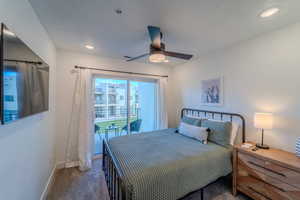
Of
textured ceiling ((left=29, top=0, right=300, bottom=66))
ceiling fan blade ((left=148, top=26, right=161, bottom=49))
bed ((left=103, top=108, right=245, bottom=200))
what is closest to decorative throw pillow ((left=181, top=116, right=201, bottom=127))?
bed ((left=103, top=108, right=245, bottom=200))

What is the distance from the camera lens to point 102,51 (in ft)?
9.78

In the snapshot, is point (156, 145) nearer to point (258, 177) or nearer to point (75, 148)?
point (258, 177)

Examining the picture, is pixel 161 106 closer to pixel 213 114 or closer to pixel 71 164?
pixel 213 114

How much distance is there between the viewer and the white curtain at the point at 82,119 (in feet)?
9.55

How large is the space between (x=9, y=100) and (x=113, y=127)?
2.83 meters

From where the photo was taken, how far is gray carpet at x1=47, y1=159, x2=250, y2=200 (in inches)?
80.3

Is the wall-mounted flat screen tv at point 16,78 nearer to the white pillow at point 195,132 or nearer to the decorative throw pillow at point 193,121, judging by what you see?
the white pillow at point 195,132

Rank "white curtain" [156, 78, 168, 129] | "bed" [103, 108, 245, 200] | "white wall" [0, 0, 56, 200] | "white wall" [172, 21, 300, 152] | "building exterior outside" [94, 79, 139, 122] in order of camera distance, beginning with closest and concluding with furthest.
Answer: "white wall" [0, 0, 56, 200]
"bed" [103, 108, 245, 200]
"white wall" [172, 21, 300, 152]
"building exterior outside" [94, 79, 139, 122]
"white curtain" [156, 78, 168, 129]

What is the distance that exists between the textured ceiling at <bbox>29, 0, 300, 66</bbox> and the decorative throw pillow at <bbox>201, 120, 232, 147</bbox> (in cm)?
153

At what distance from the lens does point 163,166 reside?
1.59 m

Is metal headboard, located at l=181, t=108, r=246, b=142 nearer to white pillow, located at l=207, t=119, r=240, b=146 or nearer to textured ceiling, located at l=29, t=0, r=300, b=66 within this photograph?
white pillow, located at l=207, t=119, r=240, b=146

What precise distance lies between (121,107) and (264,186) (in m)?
3.16

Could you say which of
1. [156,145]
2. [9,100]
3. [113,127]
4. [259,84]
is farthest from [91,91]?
[259,84]

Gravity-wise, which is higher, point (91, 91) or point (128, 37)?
point (128, 37)
